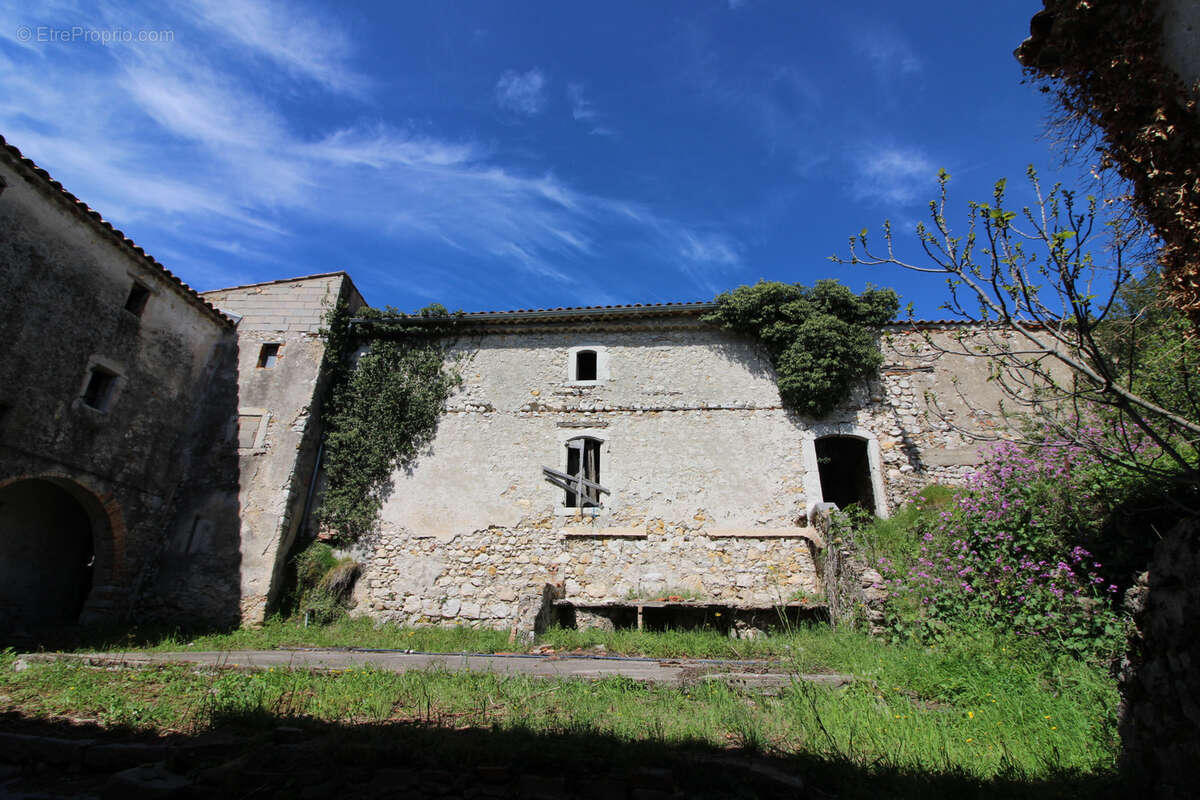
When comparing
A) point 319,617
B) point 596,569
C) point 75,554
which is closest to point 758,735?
point 596,569

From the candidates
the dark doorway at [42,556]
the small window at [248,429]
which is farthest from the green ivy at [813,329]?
the dark doorway at [42,556]

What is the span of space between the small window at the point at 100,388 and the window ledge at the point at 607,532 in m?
8.97

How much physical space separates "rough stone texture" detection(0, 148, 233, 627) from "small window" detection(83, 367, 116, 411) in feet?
0.34

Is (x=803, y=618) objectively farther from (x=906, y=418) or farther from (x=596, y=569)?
(x=906, y=418)

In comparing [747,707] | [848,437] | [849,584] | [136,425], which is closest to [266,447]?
[136,425]

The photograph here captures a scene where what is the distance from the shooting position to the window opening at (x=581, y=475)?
40.6 ft

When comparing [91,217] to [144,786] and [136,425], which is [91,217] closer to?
[136,425]

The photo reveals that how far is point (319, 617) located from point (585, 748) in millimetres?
9148

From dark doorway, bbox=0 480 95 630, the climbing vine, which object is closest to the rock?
the climbing vine

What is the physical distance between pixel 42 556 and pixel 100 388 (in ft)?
12.0

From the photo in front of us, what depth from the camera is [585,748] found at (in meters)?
4.14

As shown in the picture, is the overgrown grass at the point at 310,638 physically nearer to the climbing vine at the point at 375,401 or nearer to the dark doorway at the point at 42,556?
the climbing vine at the point at 375,401

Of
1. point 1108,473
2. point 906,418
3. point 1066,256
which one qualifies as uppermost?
point 906,418

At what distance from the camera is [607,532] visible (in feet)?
39.3
